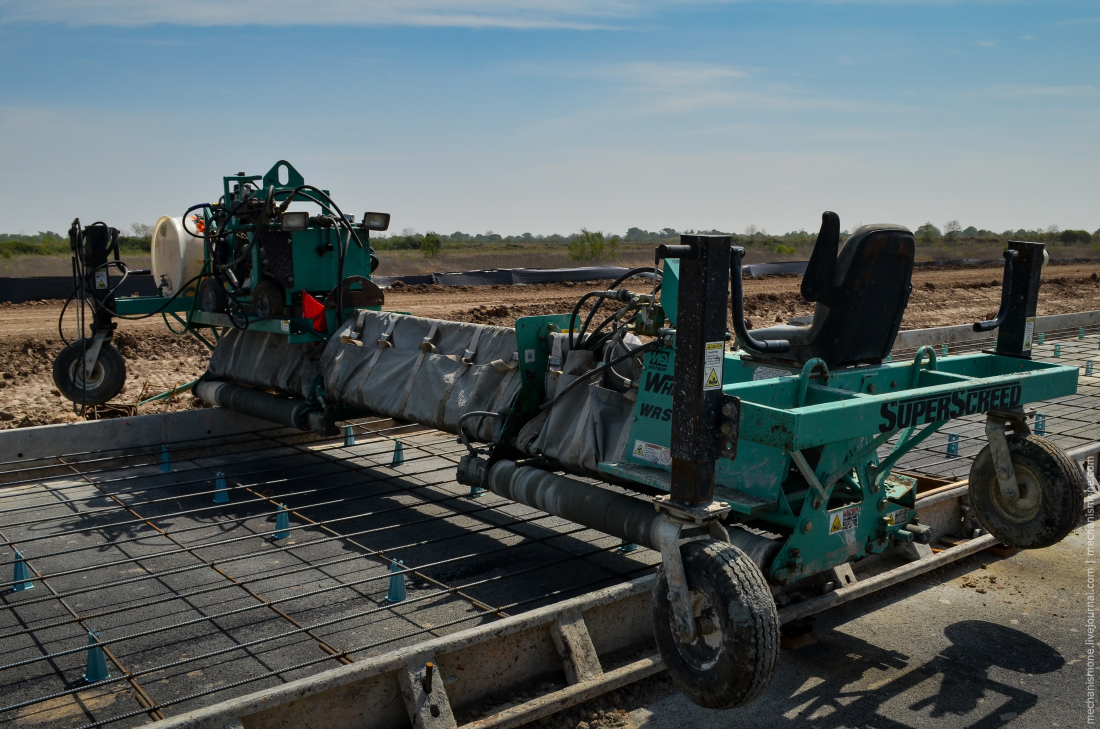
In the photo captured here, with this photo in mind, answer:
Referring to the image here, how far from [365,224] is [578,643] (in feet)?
16.8

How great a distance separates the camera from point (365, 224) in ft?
28.0

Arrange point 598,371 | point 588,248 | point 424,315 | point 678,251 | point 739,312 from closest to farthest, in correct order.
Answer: point 678,251, point 739,312, point 598,371, point 424,315, point 588,248

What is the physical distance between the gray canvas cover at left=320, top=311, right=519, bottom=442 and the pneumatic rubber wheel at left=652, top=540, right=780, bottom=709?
2910 mm

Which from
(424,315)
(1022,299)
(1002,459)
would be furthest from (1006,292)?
(424,315)

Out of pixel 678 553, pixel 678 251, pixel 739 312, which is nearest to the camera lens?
pixel 678 251

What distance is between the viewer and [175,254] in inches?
359

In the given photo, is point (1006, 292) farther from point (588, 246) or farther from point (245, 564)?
point (588, 246)

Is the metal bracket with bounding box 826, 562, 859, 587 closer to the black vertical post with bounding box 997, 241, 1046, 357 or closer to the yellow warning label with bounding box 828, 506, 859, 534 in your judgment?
the yellow warning label with bounding box 828, 506, 859, 534

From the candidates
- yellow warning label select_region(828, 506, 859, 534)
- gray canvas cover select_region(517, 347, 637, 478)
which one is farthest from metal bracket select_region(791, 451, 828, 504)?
gray canvas cover select_region(517, 347, 637, 478)

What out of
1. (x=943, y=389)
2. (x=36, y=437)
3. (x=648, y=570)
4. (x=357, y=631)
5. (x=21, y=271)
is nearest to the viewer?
(x=943, y=389)

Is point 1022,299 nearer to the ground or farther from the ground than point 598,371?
farther from the ground

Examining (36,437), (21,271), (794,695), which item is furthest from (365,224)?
(21,271)

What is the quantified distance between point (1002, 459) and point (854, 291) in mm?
1391

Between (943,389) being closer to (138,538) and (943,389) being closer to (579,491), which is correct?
(579,491)
